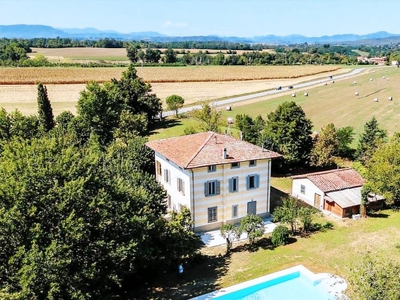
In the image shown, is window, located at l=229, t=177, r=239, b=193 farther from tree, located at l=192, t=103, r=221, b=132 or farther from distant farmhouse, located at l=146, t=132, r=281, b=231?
tree, located at l=192, t=103, r=221, b=132

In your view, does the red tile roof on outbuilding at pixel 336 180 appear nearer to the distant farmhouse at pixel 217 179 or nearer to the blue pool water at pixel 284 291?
the distant farmhouse at pixel 217 179

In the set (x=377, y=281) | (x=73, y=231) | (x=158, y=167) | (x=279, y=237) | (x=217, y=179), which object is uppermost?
(x=73, y=231)

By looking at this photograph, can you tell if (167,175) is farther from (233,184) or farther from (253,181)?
(253,181)

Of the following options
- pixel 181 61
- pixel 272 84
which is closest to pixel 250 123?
pixel 272 84

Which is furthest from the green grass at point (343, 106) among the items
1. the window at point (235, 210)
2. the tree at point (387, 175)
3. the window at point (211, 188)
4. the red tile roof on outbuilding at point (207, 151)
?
the window at point (211, 188)

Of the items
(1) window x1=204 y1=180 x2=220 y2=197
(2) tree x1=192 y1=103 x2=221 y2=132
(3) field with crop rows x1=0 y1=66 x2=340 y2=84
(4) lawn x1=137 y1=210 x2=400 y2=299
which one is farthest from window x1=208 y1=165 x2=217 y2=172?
(3) field with crop rows x1=0 y1=66 x2=340 y2=84

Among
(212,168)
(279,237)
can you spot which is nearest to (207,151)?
(212,168)

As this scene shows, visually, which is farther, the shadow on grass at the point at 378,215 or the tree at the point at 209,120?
the tree at the point at 209,120
